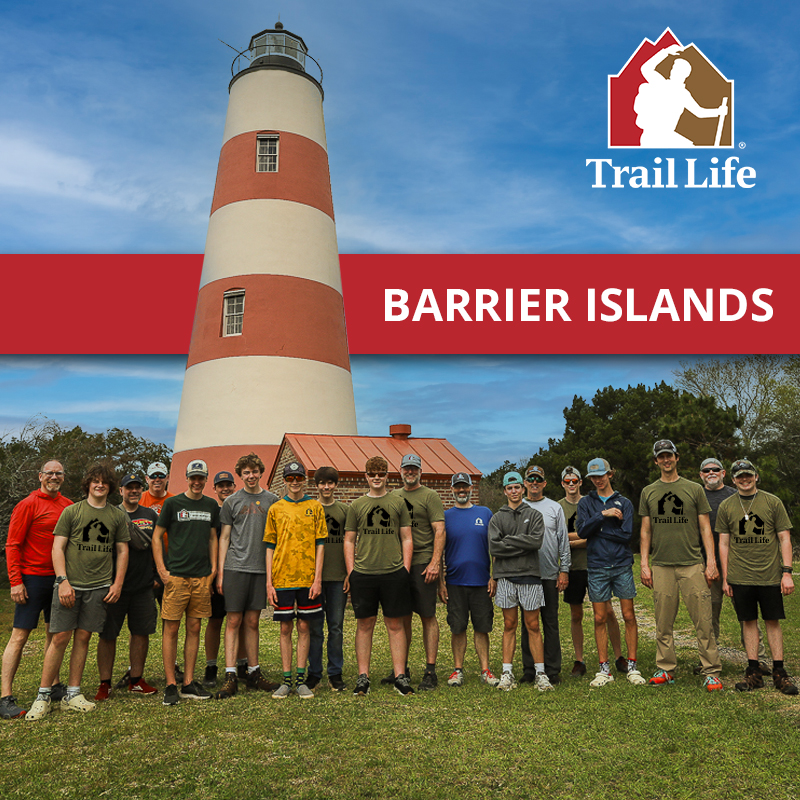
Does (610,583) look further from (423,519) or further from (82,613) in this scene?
(82,613)

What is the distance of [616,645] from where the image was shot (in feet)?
21.3

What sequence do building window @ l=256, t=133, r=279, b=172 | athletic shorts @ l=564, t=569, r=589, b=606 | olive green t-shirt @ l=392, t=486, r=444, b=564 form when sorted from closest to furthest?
olive green t-shirt @ l=392, t=486, r=444, b=564, athletic shorts @ l=564, t=569, r=589, b=606, building window @ l=256, t=133, r=279, b=172

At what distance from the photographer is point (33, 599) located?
550cm

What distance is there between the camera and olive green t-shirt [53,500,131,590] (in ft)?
18.0

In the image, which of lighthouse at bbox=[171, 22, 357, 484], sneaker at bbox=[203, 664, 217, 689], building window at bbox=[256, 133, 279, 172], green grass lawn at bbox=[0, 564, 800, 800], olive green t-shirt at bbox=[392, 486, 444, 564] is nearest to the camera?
green grass lawn at bbox=[0, 564, 800, 800]

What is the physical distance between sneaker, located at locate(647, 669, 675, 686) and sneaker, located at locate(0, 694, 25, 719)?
5.04m

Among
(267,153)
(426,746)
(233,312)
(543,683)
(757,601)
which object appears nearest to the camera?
(426,746)

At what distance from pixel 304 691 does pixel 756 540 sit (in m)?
3.97

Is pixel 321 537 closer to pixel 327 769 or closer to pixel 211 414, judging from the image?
pixel 327 769

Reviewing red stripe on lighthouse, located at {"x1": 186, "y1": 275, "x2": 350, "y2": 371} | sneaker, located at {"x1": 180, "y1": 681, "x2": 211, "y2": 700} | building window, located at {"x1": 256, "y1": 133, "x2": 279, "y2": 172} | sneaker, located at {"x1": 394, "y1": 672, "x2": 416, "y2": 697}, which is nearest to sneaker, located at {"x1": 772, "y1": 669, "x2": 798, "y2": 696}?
sneaker, located at {"x1": 394, "y1": 672, "x2": 416, "y2": 697}

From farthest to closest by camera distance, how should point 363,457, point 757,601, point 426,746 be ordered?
point 363,457 → point 757,601 → point 426,746

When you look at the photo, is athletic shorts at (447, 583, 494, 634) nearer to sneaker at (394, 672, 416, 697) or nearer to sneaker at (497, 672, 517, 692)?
sneaker at (497, 672, 517, 692)

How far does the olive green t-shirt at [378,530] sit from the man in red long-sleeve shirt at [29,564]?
2.39 metres

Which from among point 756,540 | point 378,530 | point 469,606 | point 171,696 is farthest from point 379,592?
point 756,540
